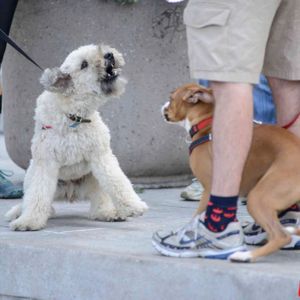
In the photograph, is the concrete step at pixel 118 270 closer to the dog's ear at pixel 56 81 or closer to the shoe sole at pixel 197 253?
the shoe sole at pixel 197 253

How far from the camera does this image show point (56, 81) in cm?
493

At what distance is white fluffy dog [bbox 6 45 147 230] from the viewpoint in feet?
16.5

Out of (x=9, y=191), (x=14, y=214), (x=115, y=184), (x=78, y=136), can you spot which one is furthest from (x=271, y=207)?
(x=9, y=191)

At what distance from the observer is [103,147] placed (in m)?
5.14

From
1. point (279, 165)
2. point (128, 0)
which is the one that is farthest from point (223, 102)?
point (128, 0)

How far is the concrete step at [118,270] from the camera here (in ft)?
11.9

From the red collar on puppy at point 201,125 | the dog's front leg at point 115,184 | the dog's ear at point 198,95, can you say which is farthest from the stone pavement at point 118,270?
the dog's ear at point 198,95

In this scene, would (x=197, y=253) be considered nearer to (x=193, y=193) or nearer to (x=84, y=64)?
(x=84, y=64)

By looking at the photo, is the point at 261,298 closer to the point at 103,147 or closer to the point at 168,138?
the point at 103,147

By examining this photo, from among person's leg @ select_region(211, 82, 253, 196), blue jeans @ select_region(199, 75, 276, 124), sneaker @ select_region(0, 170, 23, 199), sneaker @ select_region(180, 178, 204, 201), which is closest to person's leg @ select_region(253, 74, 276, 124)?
blue jeans @ select_region(199, 75, 276, 124)

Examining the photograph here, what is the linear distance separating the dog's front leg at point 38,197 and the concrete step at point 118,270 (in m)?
0.09

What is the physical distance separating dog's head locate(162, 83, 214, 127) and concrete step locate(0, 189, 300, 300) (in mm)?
675

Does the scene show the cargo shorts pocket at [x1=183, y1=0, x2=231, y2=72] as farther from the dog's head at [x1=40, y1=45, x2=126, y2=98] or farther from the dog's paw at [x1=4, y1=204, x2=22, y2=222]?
the dog's paw at [x1=4, y1=204, x2=22, y2=222]

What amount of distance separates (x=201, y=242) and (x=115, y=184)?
1.25 meters
